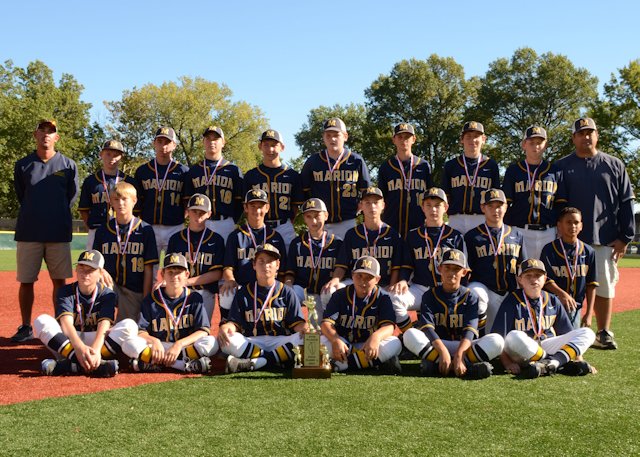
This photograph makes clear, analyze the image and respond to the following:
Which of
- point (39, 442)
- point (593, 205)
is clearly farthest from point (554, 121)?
point (39, 442)

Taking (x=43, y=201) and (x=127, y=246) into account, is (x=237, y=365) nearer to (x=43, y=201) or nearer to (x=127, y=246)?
(x=127, y=246)

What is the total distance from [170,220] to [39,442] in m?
3.91

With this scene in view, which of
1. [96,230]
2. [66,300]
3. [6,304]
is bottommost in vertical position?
[6,304]

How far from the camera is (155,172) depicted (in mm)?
7172

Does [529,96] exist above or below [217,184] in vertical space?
above

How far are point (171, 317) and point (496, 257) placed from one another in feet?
10.9

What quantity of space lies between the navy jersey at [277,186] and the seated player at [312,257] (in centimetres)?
62

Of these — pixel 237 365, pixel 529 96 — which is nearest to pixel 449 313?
pixel 237 365

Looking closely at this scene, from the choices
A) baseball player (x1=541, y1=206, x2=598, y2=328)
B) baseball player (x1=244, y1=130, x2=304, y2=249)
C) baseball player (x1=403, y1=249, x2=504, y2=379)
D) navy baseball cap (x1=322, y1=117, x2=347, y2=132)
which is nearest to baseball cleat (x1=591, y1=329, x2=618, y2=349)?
baseball player (x1=541, y1=206, x2=598, y2=328)

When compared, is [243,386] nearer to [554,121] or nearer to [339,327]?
[339,327]

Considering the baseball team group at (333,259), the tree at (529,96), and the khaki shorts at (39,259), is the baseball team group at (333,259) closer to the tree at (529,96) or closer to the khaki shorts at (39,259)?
the khaki shorts at (39,259)

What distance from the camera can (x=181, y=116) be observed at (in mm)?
42781

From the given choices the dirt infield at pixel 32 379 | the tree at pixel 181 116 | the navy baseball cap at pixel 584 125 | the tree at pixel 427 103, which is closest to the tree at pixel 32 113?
the tree at pixel 181 116

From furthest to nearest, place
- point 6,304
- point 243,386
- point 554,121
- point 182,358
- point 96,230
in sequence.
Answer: point 554,121, point 6,304, point 96,230, point 182,358, point 243,386
